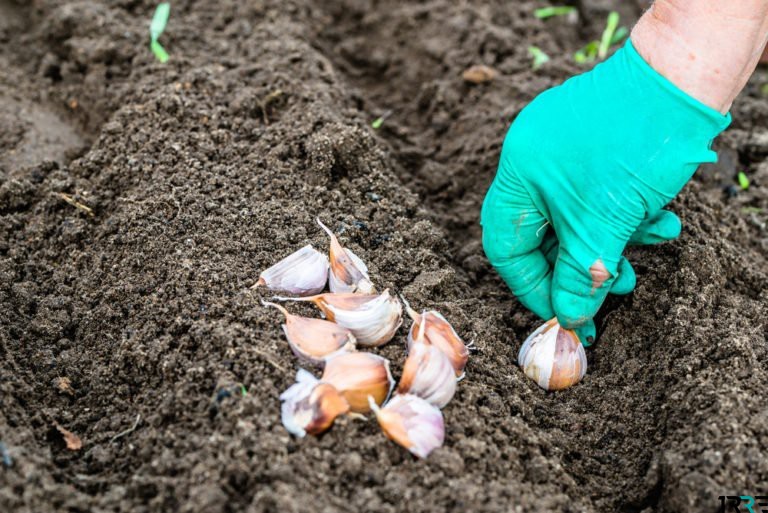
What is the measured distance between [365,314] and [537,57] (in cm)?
194

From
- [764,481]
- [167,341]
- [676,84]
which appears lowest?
[764,481]

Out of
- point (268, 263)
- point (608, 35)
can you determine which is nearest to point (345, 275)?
point (268, 263)

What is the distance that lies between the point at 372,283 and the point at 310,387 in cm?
46

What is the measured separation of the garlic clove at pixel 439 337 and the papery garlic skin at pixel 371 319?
0.19ft

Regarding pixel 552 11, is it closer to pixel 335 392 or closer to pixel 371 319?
pixel 371 319

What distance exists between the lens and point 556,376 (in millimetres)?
2311

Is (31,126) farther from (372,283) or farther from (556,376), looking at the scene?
(556,376)

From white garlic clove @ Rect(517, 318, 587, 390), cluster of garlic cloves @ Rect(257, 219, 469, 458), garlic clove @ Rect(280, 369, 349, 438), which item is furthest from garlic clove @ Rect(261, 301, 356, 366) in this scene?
white garlic clove @ Rect(517, 318, 587, 390)

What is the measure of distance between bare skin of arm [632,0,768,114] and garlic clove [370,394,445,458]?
3.74ft

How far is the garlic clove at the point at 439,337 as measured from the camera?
6.86 ft

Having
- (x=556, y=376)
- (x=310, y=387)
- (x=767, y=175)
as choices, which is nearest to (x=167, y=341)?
(x=310, y=387)

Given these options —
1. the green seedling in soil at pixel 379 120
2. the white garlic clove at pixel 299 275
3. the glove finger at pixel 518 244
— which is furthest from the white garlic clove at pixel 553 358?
the green seedling in soil at pixel 379 120

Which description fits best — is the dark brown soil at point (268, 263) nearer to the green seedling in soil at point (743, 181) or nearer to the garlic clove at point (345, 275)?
the green seedling in soil at point (743, 181)

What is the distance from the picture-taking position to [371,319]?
207 centimetres
